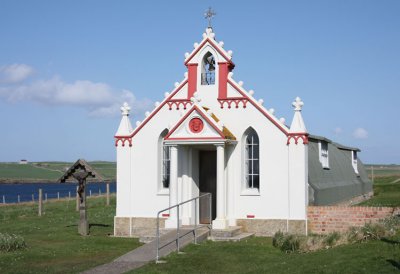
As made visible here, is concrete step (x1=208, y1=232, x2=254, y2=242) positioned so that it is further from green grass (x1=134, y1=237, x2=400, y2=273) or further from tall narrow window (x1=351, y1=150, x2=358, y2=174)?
tall narrow window (x1=351, y1=150, x2=358, y2=174)

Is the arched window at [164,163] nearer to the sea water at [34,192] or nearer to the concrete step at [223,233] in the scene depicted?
the concrete step at [223,233]

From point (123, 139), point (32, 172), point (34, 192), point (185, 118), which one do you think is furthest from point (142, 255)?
point (32, 172)

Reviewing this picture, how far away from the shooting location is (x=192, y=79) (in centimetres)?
2270

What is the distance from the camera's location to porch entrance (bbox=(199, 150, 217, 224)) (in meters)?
22.7

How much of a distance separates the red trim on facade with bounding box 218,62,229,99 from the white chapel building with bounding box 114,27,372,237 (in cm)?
4

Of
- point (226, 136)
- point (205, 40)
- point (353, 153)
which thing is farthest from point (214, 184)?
point (353, 153)

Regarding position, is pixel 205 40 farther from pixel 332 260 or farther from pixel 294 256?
pixel 332 260

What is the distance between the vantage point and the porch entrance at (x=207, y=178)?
2270cm

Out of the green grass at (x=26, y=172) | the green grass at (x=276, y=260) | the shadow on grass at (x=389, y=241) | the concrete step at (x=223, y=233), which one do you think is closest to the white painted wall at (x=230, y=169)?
the concrete step at (x=223, y=233)

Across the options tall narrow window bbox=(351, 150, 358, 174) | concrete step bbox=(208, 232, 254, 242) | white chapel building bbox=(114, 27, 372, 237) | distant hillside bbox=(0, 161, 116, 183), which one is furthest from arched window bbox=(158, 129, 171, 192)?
distant hillside bbox=(0, 161, 116, 183)

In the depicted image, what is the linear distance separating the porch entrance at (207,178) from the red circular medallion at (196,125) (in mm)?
2057

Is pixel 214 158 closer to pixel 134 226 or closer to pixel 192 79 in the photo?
pixel 192 79

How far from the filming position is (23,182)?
138 meters

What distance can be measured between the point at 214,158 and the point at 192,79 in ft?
10.8
